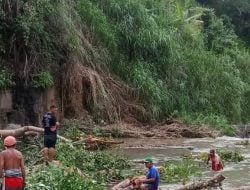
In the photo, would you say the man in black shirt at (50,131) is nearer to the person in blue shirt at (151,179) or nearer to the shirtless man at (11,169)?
the person in blue shirt at (151,179)

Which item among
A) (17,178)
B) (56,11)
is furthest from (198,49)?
(17,178)

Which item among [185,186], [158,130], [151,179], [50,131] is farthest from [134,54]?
[151,179]

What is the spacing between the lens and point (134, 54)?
2805 cm

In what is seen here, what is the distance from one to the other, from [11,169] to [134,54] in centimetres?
1860

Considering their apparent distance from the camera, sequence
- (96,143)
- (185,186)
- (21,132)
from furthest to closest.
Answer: (96,143) → (21,132) → (185,186)

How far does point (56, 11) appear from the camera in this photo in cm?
2269

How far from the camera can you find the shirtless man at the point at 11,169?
9.79 m

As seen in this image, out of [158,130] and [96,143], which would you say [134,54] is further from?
[96,143]

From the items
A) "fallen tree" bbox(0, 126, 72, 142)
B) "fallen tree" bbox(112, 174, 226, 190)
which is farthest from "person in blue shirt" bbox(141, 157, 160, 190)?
"fallen tree" bbox(0, 126, 72, 142)

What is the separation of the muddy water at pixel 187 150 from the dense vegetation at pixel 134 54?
311 centimetres

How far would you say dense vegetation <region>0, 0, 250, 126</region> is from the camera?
72.2ft

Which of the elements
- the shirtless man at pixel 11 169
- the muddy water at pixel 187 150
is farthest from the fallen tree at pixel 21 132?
the shirtless man at pixel 11 169

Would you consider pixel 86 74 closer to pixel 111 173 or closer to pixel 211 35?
pixel 111 173

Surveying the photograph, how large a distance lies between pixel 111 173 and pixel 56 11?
9.28m
